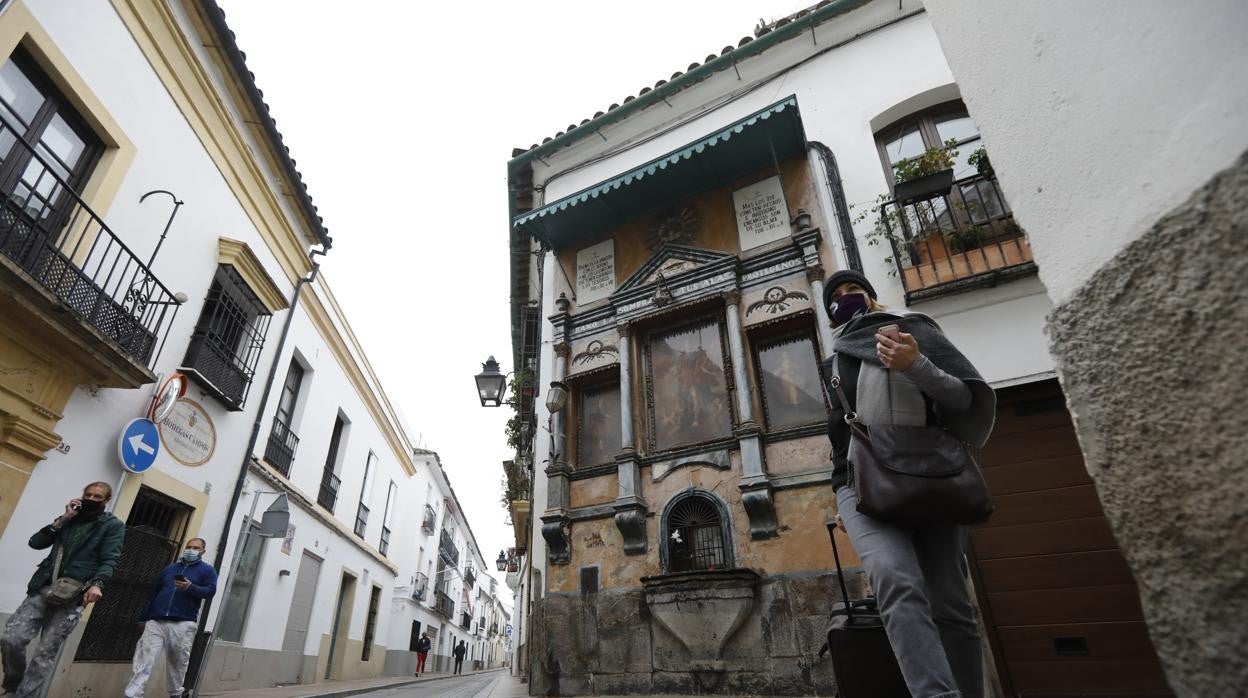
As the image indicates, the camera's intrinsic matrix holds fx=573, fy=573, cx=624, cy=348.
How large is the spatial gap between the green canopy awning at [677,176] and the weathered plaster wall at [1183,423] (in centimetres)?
638

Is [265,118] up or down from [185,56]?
up

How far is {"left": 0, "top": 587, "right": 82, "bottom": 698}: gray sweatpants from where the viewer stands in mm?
4219

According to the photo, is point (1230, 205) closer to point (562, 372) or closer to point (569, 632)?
point (569, 632)

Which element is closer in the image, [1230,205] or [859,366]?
[1230,205]

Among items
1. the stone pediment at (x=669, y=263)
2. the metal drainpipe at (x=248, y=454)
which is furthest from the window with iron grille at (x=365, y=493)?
the stone pediment at (x=669, y=263)

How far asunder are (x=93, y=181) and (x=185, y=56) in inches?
97.4

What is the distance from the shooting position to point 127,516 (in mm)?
6453

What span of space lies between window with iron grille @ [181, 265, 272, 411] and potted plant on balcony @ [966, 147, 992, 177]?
9351 mm

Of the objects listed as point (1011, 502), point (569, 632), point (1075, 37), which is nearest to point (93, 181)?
point (569, 632)

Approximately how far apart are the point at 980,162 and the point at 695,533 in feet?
15.0

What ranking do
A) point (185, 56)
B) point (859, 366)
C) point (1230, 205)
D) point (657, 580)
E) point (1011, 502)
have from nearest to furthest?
point (1230, 205) < point (859, 366) < point (1011, 502) < point (657, 580) < point (185, 56)

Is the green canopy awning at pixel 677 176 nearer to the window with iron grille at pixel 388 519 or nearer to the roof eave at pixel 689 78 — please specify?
the roof eave at pixel 689 78

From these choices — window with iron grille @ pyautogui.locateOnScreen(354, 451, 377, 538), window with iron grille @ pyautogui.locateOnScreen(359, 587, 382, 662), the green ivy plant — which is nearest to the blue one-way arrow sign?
the green ivy plant

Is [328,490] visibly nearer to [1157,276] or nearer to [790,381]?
[790,381]
